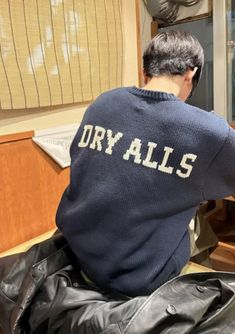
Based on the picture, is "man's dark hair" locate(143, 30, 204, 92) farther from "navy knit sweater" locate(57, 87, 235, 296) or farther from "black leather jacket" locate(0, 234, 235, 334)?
"black leather jacket" locate(0, 234, 235, 334)

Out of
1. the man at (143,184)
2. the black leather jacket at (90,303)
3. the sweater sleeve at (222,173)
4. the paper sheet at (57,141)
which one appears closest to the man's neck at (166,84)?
the man at (143,184)

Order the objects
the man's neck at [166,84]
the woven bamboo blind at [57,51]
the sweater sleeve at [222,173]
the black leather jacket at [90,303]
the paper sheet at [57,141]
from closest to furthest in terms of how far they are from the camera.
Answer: the black leather jacket at [90,303]
the sweater sleeve at [222,173]
the man's neck at [166,84]
the woven bamboo blind at [57,51]
the paper sheet at [57,141]

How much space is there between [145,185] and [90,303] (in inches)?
12.7

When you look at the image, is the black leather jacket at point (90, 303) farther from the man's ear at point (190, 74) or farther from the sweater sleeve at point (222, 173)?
the man's ear at point (190, 74)

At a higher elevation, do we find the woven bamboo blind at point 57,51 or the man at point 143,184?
the woven bamboo blind at point 57,51

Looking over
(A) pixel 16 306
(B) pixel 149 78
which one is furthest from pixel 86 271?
(B) pixel 149 78

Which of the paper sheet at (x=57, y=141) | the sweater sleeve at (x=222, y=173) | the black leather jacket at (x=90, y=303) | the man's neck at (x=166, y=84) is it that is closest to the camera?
the black leather jacket at (x=90, y=303)

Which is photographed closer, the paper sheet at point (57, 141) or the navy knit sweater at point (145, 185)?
the navy knit sweater at point (145, 185)

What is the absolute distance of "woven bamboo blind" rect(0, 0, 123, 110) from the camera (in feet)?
4.19

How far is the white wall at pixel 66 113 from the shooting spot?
4.45 ft

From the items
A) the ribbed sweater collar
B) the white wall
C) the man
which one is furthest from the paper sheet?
the ribbed sweater collar

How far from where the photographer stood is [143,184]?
829mm

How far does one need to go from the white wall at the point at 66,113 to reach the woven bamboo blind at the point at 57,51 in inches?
1.9

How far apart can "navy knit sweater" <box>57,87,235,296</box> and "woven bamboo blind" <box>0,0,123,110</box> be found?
0.58 meters
